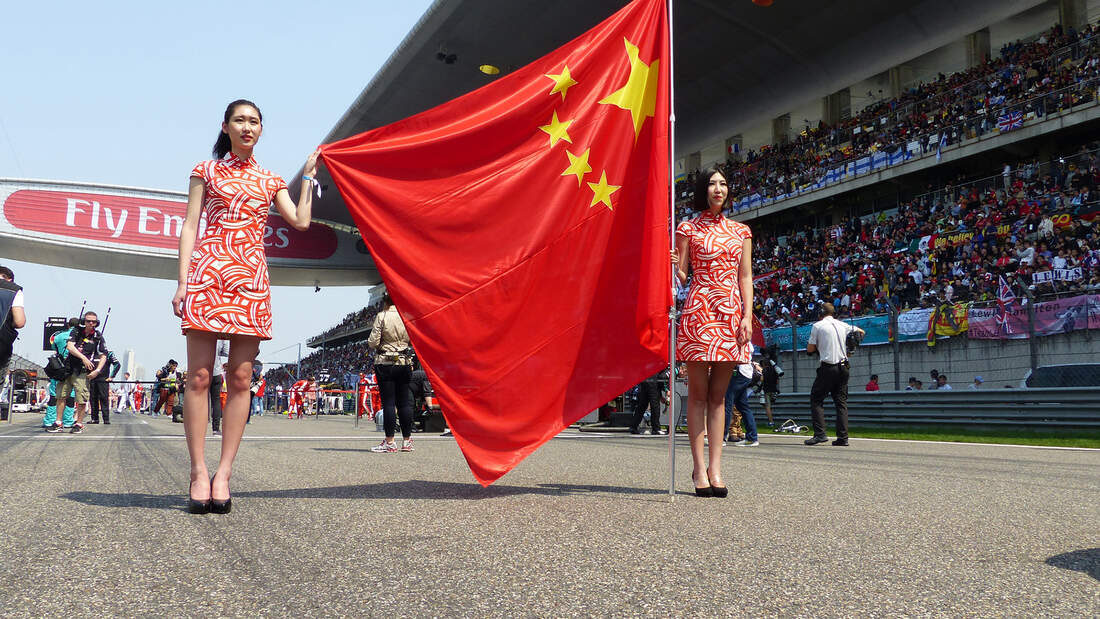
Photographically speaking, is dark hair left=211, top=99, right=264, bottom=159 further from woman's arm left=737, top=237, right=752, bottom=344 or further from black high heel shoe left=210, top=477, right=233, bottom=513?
woman's arm left=737, top=237, right=752, bottom=344

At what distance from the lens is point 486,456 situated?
370 centimetres

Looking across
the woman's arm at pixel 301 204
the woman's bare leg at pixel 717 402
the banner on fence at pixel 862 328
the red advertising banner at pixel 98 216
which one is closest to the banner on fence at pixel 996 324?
the banner on fence at pixel 862 328

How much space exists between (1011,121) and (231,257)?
831 inches

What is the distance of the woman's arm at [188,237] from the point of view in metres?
3.29


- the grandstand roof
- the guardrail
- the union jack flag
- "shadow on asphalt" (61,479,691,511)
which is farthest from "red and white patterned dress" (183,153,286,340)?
the union jack flag

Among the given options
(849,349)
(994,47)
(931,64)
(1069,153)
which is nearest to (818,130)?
(931,64)

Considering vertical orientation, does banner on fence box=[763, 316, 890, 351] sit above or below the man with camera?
above

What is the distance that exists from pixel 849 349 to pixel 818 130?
17.9m

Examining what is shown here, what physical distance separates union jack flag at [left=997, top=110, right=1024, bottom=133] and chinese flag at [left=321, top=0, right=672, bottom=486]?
18990 mm

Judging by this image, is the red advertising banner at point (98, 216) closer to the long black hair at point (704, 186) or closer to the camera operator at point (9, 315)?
the camera operator at point (9, 315)

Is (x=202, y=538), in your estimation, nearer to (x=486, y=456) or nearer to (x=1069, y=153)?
(x=486, y=456)

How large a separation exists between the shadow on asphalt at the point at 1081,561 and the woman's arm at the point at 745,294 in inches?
69.7

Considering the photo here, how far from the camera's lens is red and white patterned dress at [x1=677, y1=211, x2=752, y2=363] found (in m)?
4.11

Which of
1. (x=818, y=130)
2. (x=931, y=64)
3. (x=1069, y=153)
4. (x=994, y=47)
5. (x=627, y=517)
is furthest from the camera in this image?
(x=818, y=130)
